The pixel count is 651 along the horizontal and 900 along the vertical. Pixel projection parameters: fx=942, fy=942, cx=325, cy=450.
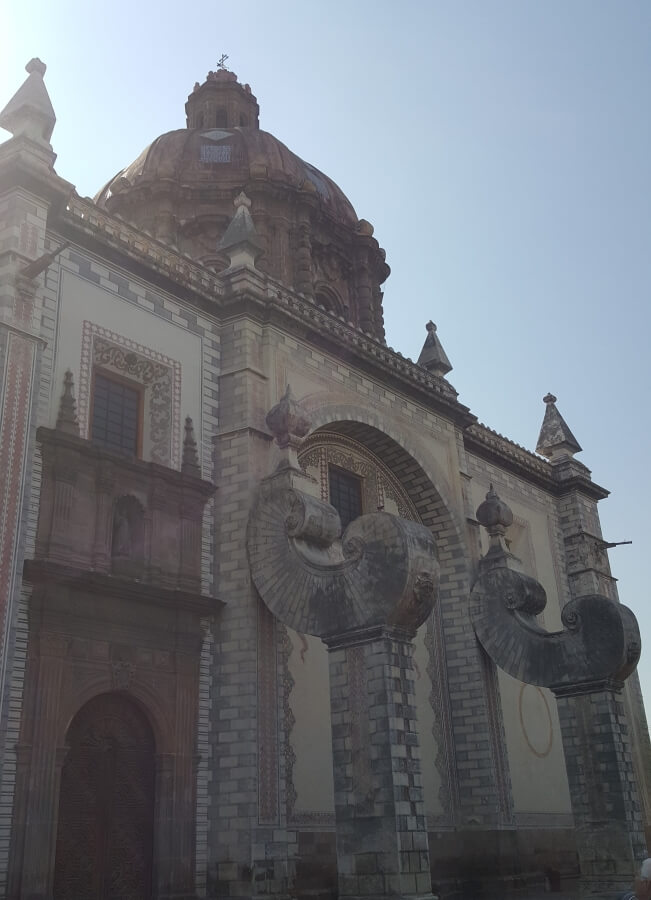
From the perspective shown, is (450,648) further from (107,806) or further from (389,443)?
(107,806)

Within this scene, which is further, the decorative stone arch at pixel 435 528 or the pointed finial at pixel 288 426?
the decorative stone arch at pixel 435 528

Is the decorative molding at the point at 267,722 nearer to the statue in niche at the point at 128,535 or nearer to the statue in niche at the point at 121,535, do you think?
the statue in niche at the point at 128,535

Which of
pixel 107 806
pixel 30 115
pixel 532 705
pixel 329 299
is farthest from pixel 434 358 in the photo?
pixel 107 806

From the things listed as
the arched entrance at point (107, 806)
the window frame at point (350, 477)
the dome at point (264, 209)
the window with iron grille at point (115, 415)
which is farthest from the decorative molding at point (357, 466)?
the dome at point (264, 209)

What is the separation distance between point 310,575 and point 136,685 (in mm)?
2896

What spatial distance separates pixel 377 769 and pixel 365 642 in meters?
1.65

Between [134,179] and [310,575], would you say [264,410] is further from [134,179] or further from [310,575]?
[134,179]

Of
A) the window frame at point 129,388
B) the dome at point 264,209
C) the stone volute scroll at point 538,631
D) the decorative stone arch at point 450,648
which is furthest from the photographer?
the dome at point 264,209

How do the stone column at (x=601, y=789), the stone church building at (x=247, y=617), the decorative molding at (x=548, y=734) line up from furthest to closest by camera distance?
1. the decorative molding at (x=548, y=734)
2. the stone column at (x=601, y=789)
3. the stone church building at (x=247, y=617)

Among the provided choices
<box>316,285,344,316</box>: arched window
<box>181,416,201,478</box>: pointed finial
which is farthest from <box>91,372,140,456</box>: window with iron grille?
<box>316,285,344,316</box>: arched window

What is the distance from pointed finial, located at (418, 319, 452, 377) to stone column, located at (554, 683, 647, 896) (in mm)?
8462

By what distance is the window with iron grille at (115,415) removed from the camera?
1482cm

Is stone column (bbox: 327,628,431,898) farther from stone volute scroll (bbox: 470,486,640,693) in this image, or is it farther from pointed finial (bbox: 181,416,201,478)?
stone volute scroll (bbox: 470,486,640,693)

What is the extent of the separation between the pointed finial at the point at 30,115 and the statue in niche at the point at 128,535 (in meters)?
5.52
